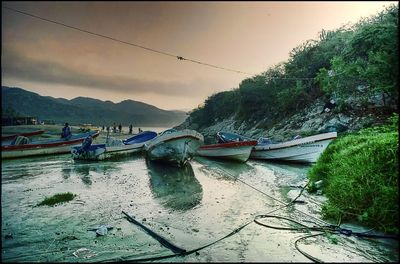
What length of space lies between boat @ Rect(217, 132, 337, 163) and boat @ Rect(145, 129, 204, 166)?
5643 millimetres

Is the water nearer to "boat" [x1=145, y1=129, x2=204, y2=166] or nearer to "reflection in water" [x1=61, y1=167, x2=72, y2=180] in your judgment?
"reflection in water" [x1=61, y1=167, x2=72, y2=180]

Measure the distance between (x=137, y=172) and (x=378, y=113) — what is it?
18713 millimetres

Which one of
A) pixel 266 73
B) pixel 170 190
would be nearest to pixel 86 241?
pixel 170 190

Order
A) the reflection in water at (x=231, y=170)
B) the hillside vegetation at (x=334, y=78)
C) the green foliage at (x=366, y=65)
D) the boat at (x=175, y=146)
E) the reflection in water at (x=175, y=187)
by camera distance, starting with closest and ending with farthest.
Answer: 1. the reflection in water at (x=175, y=187)
2. the green foliage at (x=366, y=65)
3. the hillside vegetation at (x=334, y=78)
4. the reflection in water at (x=231, y=170)
5. the boat at (x=175, y=146)

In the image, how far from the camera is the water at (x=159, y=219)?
16.9 feet

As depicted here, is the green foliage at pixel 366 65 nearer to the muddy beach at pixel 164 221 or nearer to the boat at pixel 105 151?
the muddy beach at pixel 164 221

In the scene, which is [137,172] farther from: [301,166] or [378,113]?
[378,113]

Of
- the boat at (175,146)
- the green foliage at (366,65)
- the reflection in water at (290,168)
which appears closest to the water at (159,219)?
the reflection in water at (290,168)

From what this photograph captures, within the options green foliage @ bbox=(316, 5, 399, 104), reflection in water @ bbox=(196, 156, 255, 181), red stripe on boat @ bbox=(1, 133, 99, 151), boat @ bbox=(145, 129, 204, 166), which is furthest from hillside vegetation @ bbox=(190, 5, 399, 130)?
red stripe on boat @ bbox=(1, 133, 99, 151)

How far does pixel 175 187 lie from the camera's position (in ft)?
38.1

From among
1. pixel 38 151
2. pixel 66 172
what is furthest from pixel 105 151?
pixel 66 172

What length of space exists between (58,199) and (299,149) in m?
14.7

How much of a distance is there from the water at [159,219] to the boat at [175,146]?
9.70 feet

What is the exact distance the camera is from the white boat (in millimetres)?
17172
